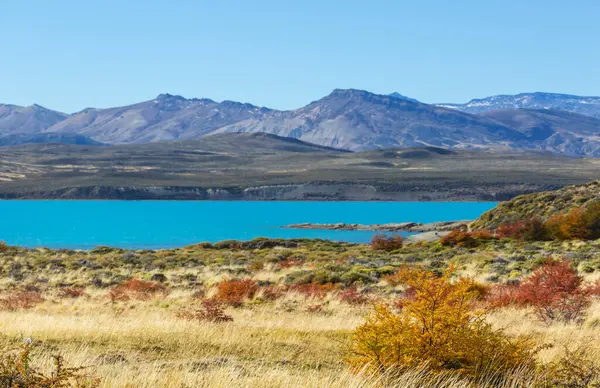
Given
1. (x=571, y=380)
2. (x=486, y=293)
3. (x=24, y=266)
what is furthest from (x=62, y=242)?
(x=571, y=380)

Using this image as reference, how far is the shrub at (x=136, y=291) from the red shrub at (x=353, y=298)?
564 centimetres

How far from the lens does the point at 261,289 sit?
69.2 ft

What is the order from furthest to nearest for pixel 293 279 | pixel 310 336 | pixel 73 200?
pixel 73 200
pixel 293 279
pixel 310 336

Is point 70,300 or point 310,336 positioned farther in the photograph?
point 70,300

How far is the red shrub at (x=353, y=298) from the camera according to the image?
1812 cm

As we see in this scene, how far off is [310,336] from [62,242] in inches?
2782

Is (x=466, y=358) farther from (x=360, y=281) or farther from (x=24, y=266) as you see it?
(x=24, y=266)

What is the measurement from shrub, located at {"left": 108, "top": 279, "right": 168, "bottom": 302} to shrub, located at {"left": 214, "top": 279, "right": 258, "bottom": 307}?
7.34 ft

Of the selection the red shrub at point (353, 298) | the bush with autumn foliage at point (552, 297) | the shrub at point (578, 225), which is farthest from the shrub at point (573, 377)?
the shrub at point (578, 225)

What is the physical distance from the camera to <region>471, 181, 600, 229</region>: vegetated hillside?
179 feet

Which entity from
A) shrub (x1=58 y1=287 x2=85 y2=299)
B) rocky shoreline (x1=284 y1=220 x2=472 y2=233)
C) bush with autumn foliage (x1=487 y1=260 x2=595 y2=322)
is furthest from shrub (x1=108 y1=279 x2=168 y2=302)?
rocky shoreline (x1=284 y1=220 x2=472 y2=233)

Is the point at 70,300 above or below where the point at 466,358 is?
below

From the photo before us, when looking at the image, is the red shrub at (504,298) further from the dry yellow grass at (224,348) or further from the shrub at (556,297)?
the dry yellow grass at (224,348)

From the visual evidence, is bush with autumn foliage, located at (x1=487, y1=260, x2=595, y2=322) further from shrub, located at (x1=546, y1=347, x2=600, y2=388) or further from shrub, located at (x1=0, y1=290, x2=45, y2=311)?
shrub, located at (x1=0, y1=290, x2=45, y2=311)
